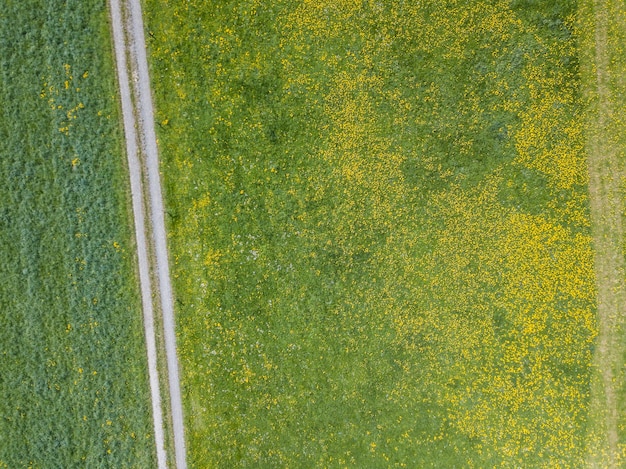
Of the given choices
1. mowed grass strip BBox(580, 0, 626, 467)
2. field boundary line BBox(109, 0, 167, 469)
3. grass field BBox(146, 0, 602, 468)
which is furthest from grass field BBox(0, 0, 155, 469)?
mowed grass strip BBox(580, 0, 626, 467)

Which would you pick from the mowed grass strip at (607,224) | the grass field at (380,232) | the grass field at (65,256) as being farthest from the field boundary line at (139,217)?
the mowed grass strip at (607,224)

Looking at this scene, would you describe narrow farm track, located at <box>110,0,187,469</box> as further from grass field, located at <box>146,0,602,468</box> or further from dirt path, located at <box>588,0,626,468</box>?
dirt path, located at <box>588,0,626,468</box>

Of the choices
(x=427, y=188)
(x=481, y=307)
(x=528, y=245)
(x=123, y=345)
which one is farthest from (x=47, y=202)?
(x=528, y=245)

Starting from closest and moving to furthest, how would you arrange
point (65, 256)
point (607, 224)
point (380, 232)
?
point (65, 256), point (607, 224), point (380, 232)

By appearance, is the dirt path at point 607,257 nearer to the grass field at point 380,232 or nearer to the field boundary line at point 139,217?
the grass field at point 380,232

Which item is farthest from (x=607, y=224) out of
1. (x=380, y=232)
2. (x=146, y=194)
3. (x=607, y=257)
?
(x=146, y=194)

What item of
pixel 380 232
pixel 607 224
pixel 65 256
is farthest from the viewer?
pixel 380 232

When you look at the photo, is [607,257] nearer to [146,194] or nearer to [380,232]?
[380,232]

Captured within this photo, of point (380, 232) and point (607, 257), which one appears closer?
point (607, 257)
